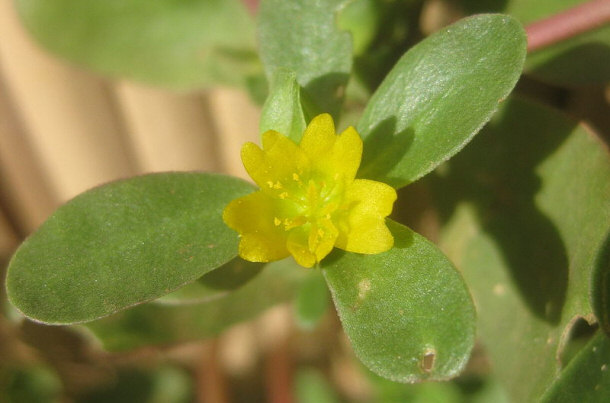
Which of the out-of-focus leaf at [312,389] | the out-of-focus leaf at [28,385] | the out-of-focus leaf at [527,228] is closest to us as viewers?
the out-of-focus leaf at [527,228]

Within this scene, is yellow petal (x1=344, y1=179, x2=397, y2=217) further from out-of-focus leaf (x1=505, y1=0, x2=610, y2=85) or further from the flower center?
out-of-focus leaf (x1=505, y1=0, x2=610, y2=85)

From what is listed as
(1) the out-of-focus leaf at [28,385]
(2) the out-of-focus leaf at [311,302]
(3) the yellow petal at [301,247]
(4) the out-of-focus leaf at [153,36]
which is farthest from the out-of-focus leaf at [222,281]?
(1) the out-of-focus leaf at [28,385]

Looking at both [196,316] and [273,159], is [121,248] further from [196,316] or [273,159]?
[196,316]

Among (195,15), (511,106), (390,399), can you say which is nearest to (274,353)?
(390,399)

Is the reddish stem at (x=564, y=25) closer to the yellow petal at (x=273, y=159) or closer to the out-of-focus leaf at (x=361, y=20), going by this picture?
the out-of-focus leaf at (x=361, y=20)

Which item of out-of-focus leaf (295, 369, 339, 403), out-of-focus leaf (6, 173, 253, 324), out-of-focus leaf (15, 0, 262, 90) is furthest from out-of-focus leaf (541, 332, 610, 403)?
out-of-focus leaf (295, 369, 339, 403)

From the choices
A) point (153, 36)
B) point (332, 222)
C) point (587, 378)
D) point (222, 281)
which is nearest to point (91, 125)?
point (153, 36)
